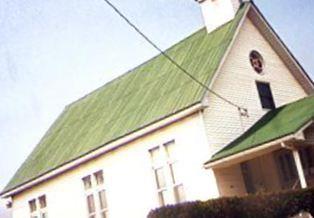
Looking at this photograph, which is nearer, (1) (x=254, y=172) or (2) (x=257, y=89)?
(1) (x=254, y=172)

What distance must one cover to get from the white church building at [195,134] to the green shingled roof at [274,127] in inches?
3.0

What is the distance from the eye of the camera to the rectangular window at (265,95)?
2345 cm

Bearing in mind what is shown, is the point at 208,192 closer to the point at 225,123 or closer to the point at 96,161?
the point at 225,123

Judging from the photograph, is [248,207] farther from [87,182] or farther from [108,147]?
[87,182]

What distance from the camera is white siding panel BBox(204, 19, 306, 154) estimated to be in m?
20.7

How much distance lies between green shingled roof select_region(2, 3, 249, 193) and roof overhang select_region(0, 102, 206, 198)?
0.19 m

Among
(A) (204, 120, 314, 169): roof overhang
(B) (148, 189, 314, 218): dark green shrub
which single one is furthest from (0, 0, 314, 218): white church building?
(B) (148, 189, 314, 218): dark green shrub

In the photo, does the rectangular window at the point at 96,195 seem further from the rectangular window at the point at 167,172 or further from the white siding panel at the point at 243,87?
the white siding panel at the point at 243,87

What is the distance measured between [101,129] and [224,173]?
781 cm

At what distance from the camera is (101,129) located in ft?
84.3

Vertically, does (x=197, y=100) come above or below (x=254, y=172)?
above

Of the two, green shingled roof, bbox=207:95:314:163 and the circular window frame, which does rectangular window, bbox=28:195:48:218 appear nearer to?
green shingled roof, bbox=207:95:314:163

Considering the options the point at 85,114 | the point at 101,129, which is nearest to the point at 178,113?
the point at 101,129

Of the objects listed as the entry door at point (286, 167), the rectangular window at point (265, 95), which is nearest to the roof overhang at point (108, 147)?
the entry door at point (286, 167)
